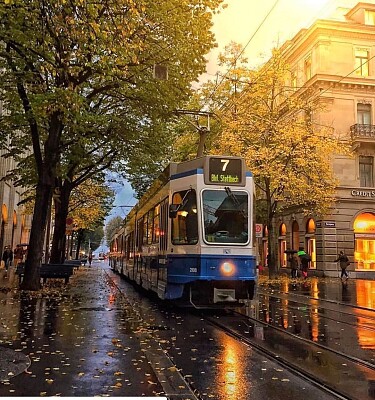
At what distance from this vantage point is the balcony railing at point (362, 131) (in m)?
35.2

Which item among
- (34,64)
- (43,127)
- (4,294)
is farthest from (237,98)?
(4,294)

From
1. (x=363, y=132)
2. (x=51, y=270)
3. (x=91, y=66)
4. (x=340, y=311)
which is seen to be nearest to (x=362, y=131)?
(x=363, y=132)

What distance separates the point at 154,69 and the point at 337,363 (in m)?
11.1

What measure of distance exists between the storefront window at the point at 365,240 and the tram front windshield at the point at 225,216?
25583mm

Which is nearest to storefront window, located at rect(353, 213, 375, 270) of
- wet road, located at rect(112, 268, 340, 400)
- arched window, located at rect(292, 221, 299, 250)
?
arched window, located at rect(292, 221, 299, 250)

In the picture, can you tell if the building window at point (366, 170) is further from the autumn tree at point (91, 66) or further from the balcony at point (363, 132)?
the autumn tree at point (91, 66)

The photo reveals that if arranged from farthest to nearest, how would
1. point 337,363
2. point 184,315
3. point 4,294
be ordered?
point 4,294
point 184,315
point 337,363

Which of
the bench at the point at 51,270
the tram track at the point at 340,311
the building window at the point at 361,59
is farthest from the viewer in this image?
the building window at the point at 361,59

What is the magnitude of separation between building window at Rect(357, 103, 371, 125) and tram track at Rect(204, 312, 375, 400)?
2940 cm

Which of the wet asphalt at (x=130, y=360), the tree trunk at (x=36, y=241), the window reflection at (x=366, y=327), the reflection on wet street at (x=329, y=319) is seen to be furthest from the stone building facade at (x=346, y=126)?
the wet asphalt at (x=130, y=360)

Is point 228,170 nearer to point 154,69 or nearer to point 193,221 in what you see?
point 193,221

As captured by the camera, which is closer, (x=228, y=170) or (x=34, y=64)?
(x=228, y=170)

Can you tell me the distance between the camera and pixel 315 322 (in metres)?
11.2

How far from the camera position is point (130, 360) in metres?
6.81
